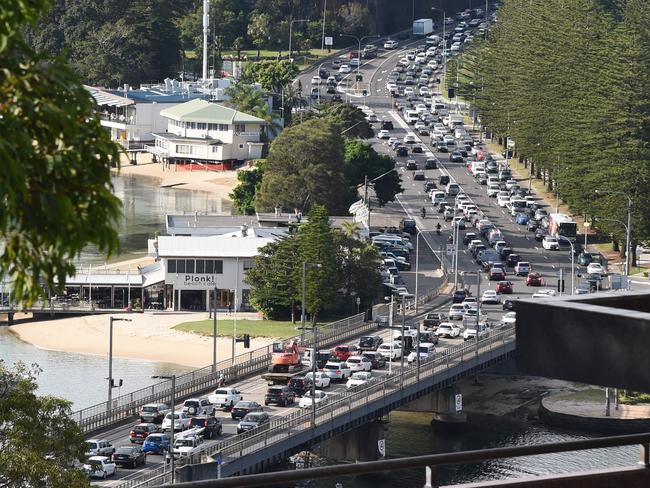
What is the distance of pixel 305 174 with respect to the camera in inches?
4048

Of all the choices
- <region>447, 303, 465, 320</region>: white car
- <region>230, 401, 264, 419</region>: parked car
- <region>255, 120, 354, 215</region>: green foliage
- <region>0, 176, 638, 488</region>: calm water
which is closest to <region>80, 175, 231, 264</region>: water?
<region>255, 120, 354, 215</region>: green foliage

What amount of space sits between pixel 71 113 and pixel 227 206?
382 ft

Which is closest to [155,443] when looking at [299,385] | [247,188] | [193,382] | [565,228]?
[193,382]

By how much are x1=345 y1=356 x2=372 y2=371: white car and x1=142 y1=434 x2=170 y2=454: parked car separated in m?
15.1

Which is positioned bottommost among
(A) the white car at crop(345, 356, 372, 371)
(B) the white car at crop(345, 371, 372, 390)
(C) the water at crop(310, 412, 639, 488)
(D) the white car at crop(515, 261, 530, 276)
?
(C) the water at crop(310, 412, 639, 488)

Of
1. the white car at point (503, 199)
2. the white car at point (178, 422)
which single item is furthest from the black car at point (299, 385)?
the white car at point (503, 199)

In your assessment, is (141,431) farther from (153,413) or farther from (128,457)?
(128,457)

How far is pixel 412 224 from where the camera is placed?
343 feet

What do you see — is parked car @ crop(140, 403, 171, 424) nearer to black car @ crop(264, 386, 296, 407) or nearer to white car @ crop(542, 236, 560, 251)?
black car @ crop(264, 386, 296, 407)

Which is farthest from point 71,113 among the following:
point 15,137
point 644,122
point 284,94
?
point 284,94

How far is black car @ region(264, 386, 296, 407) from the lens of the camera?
6084cm

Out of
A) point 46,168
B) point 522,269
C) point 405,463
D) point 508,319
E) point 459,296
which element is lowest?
point 508,319

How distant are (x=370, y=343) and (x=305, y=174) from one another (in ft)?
105

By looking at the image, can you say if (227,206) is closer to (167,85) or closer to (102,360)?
(167,85)
